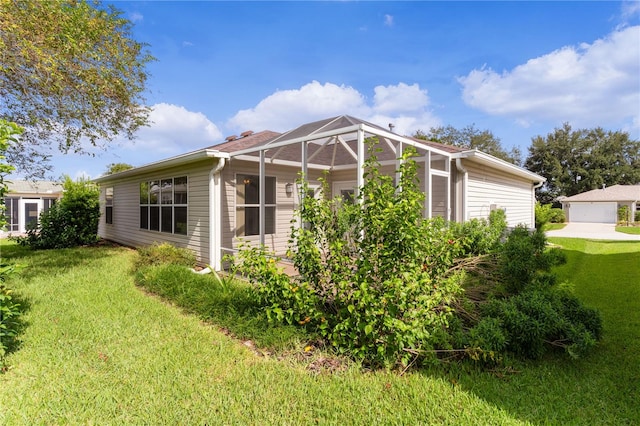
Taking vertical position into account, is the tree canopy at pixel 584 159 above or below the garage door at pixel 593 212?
above

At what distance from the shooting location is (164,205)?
9594 millimetres

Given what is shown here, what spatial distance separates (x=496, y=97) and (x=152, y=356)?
19076mm

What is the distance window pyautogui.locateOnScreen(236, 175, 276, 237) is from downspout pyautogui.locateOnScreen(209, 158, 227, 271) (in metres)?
0.47

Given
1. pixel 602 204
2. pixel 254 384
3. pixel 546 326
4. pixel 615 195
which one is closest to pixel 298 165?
pixel 254 384

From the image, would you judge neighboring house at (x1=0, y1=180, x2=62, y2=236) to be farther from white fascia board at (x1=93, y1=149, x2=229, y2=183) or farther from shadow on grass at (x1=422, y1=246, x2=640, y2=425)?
shadow on grass at (x1=422, y1=246, x2=640, y2=425)

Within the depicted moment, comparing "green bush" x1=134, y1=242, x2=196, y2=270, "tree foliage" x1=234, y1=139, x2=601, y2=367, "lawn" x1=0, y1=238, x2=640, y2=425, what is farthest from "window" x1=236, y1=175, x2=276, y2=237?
"tree foliage" x1=234, y1=139, x2=601, y2=367

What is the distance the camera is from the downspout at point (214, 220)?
7434mm

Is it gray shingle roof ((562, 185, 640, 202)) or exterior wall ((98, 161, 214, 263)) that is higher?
gray shingle roof ((562, 185, 640, 202))

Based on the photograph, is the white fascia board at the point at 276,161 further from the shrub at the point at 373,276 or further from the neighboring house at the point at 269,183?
the shrub at the point at 373,276

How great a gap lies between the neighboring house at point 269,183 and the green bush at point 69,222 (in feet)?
12.2

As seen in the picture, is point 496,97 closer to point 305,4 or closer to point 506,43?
point 506,43

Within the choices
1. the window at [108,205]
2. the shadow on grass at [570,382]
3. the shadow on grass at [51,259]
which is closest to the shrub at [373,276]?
the shadow on grass at [570,382]

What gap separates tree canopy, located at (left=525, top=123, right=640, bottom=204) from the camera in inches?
1406

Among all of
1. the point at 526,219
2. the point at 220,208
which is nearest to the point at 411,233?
the point at 220,208
